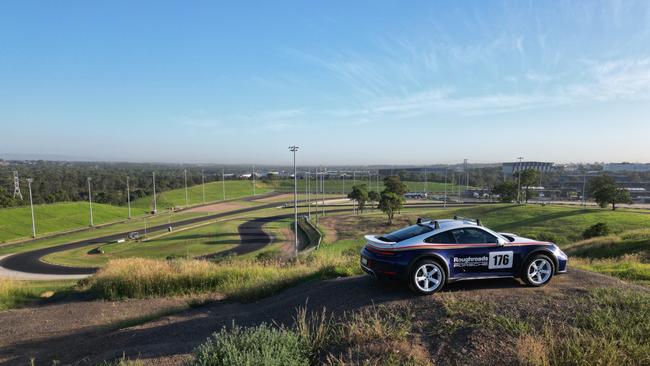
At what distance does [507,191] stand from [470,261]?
65.0 m

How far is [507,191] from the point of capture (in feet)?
216

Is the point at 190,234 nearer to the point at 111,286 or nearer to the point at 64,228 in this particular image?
Result: the point at 64,228

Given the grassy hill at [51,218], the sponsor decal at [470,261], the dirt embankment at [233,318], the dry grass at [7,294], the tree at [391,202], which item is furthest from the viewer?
the grassy hill at [51,218]

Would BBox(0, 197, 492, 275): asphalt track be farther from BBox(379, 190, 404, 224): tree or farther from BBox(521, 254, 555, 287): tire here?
BBox(521, 254, 555, 287): tire

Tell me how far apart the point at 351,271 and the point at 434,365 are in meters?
6.55

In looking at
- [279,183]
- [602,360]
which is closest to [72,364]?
[602,360]

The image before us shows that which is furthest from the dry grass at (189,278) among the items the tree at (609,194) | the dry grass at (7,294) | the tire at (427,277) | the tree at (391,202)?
the tree at (609,194)

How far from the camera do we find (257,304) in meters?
9.93

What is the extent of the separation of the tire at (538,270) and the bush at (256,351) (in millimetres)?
5115

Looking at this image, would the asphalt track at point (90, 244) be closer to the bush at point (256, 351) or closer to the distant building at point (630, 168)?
the bush at point (256, 351)

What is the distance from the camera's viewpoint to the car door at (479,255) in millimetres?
7547

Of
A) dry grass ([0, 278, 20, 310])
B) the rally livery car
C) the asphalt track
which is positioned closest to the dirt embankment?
the rally livery car

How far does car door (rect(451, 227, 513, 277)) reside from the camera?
297 inches

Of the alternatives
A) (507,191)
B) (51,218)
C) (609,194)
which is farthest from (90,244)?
(609,194)
